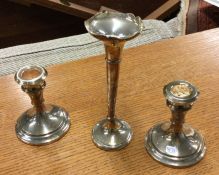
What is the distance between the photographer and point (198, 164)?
629mm

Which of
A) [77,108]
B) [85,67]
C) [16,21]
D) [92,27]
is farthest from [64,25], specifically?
[92,27]

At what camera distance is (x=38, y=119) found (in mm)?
694

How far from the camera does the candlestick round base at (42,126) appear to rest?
67cm

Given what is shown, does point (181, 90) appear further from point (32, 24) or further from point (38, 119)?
point (32, 24)

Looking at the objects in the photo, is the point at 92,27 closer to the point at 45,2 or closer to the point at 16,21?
the point at 45,2

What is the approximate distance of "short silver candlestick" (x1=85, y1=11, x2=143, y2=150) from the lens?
0.51 metres

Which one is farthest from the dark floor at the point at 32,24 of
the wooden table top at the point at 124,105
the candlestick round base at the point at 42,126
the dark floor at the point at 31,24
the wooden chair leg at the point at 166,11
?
the candlestick round base at the point at 42,126

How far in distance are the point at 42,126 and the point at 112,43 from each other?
270mm

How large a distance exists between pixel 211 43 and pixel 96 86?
358 mm

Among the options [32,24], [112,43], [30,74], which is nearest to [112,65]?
[112,43]

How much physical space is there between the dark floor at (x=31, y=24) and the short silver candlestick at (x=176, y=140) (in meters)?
1.54

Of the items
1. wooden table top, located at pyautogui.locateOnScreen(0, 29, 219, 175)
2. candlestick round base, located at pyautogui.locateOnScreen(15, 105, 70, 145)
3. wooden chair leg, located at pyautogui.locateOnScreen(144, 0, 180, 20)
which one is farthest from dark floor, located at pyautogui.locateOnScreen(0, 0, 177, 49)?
candlestick round base, located at pyautogui.locateOnScreen(15, 105, 70, 145)

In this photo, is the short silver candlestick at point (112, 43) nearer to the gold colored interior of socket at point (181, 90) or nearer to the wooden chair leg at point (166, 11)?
the gold colored interior of socket at point (181, 90)

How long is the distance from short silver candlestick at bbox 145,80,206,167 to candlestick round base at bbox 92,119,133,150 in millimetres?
44
